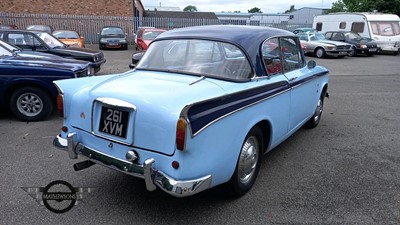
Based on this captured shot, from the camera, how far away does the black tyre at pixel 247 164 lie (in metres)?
3.24

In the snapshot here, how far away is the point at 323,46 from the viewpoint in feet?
60.4

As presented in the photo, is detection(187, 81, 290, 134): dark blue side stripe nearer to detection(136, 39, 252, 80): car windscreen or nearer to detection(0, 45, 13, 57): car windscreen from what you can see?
detection(136, 39, 252, 80): car windscreen

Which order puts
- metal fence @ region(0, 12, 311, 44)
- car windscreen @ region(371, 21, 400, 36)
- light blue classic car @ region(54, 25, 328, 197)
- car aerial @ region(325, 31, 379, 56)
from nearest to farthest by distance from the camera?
1. light blue classic car @ region(54, 25, 328, 197)
2. car aerial @ region(325, 31, 379, 56)
3. car windscreen @ region(371, 21, 400, 36)
4. metal fence @ region(0, 12, 311, 44)

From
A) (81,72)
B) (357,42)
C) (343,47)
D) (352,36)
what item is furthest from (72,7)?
(81,72)

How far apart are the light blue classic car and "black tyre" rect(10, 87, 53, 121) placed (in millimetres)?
2688

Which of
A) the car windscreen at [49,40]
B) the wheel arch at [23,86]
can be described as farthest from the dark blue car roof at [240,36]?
the car windscreen at [49,40]

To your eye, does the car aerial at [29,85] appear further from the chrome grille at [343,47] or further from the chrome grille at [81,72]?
the chrome grille at [343,47]

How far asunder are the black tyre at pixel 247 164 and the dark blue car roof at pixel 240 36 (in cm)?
76

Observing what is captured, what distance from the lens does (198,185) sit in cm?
263

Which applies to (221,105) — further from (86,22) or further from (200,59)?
(86,22)

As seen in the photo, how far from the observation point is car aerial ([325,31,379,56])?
64.7 ft

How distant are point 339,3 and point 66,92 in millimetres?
50872

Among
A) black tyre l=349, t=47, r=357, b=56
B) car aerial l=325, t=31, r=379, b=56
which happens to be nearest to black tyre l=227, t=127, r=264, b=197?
black tyre l=349, t=47, r=357, b=56

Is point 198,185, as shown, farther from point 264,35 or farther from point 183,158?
point 264,35
